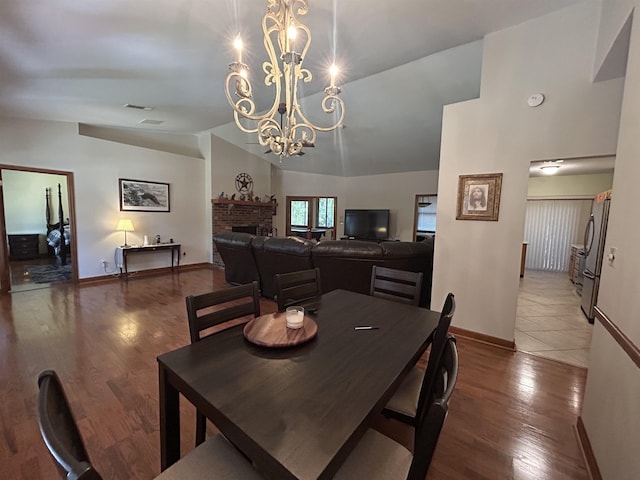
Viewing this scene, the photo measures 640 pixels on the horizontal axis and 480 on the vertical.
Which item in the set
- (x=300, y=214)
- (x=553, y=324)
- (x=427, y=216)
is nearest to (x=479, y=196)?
(x=553, y=324)

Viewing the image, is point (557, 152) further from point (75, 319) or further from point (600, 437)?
point (75, 319)

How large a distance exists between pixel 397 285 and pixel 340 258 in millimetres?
1373

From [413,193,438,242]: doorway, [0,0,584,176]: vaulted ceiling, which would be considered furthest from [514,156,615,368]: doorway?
[413,193,438,242]: doorway

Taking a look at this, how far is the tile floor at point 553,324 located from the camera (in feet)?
9.24

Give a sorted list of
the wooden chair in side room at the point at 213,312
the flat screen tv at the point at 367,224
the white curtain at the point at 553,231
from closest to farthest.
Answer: the wooden chair in side room at the point at 213,312 → the white curtain at the point at 553,231 → the flat screen tv at the point at 367,224

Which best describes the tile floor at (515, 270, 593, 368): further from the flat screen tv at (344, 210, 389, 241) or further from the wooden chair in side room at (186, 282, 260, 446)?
the flat screen tv at (344, 210, 389, 241)

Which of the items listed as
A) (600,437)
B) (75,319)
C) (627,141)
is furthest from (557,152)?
(75,319)

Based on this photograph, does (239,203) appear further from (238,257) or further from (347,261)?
(347,261)

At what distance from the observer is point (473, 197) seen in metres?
2.99

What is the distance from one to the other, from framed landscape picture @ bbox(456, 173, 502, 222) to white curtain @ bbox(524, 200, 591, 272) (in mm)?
4802

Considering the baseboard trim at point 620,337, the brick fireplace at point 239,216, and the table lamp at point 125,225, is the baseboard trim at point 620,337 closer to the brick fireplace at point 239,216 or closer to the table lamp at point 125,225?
the brick fireplace at point 239,216

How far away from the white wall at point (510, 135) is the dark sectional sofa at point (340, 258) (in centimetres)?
37

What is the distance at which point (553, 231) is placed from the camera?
268 inches

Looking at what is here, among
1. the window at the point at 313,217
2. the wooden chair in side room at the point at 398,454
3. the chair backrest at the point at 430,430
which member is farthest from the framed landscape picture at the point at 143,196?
the chair backrest at the point at 430,430
